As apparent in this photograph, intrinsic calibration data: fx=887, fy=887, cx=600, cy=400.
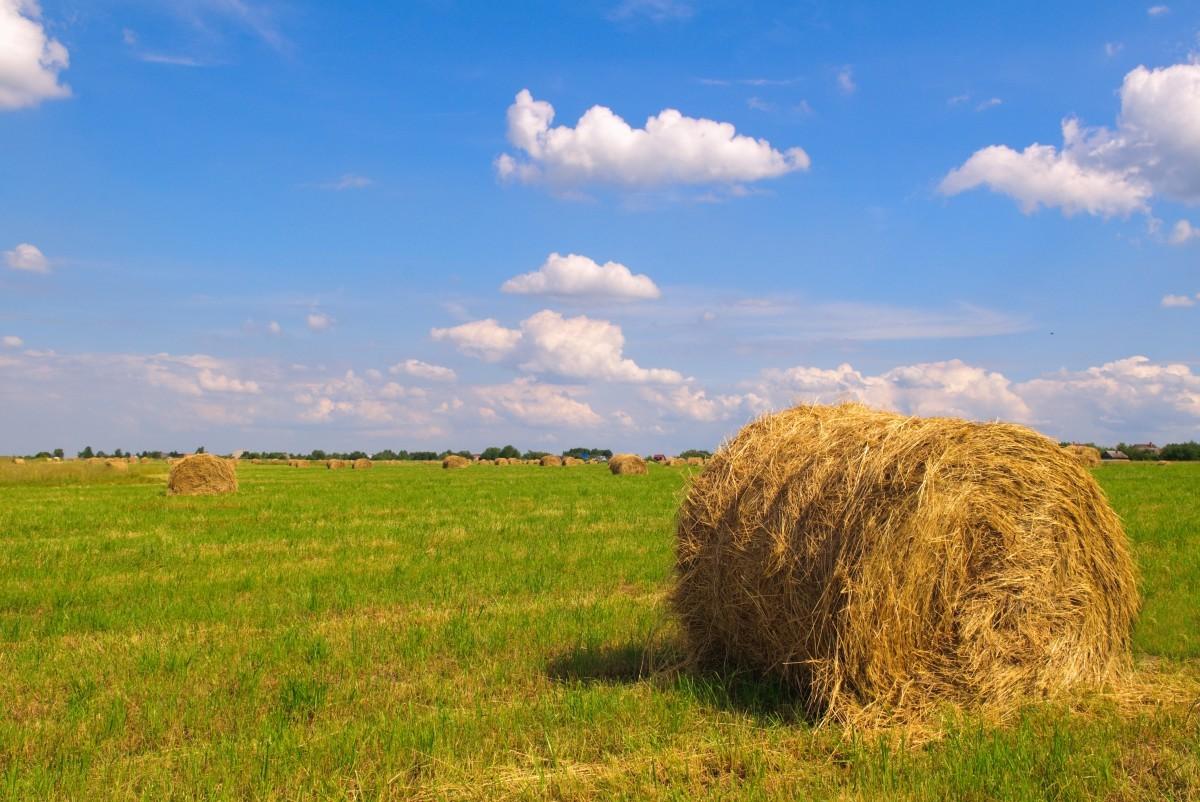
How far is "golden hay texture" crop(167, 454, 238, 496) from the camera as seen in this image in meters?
27.8

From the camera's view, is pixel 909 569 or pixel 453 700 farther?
pixel 453 700

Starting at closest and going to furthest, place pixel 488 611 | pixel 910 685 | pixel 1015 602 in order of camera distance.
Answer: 1. pixel 910 685
2. pixel 1015 602
3. pixel 488 611

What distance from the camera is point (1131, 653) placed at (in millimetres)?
7668

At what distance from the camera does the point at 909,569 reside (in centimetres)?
609

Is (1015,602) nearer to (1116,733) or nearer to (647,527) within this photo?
(1116,733)

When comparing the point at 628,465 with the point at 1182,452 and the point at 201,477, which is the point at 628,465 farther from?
the point at 1182,452

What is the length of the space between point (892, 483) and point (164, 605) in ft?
26.3

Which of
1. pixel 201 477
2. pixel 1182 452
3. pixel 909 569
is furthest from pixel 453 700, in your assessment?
pixel 1182 452

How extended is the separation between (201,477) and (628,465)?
810 inches

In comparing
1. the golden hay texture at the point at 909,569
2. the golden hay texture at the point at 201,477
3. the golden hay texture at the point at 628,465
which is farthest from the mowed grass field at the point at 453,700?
the golden hay texture at the point at 628,465

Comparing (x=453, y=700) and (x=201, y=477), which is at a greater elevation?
(x=201, y=477)

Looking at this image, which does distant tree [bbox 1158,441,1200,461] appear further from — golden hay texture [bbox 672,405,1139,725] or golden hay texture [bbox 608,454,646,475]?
golden hay texture [bbox 672,405,1139,725]

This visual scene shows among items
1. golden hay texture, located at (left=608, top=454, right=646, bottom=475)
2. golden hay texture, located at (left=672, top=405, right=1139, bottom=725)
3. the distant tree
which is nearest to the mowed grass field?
golden hay texture, located at (left=672, top=405, right=1139, bottom=725)

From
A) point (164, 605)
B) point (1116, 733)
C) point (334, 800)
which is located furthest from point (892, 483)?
point (164, 605)
